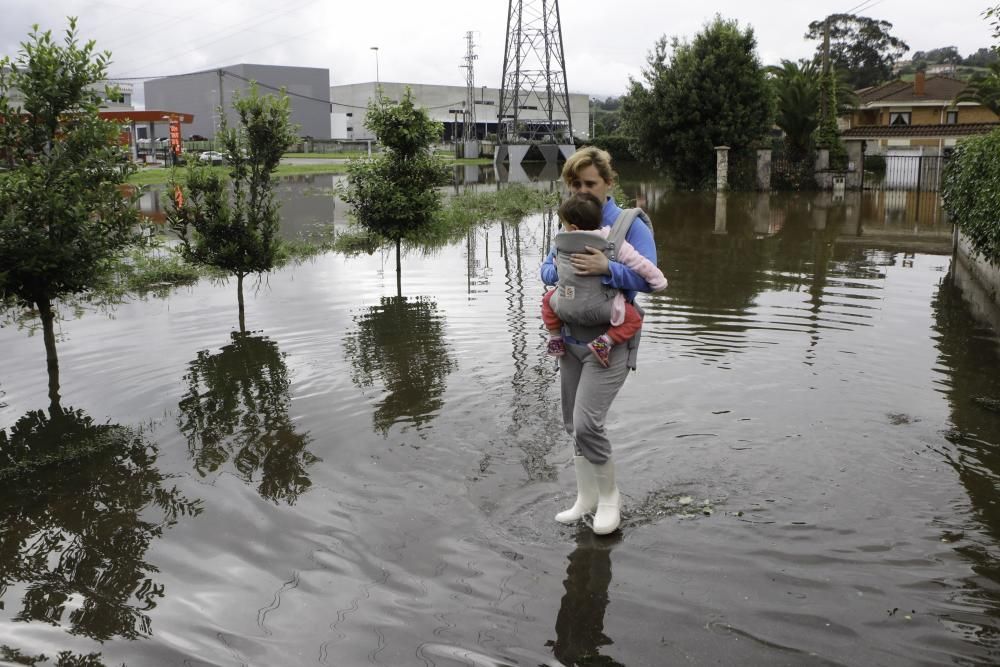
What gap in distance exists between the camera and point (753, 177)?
3331cm

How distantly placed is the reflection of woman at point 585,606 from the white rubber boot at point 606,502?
3.2 inches

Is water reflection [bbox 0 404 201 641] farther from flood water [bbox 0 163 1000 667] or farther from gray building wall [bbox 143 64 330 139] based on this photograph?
gray building wall [bbox 143 64 330 139]

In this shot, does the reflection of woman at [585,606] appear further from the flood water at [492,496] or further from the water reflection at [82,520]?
the water reflection at [82,520]

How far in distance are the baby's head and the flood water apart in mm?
1660

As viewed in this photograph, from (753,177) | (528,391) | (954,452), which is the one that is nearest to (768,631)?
(954,452)

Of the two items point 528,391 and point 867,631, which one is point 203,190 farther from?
point 867,631

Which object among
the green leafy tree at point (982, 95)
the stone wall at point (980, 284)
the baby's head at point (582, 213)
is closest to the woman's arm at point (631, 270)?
the baby's head at point (582, 213)

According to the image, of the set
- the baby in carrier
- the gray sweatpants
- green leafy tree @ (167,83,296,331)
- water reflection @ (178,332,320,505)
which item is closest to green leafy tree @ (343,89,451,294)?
green leafy tree @ (167,83,296,331)

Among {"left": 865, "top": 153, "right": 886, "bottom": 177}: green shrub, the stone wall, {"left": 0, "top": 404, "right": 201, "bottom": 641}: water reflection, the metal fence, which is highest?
{"left": 865, "top": 153, "right": 886, "bottom": 177}: green shrub

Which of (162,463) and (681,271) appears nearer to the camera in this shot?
(162,463)

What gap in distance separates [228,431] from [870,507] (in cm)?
446

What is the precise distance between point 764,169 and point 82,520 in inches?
1245

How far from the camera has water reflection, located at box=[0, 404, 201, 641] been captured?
13.2 ft

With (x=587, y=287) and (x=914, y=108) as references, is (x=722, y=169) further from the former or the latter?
(x=914, y=108)
